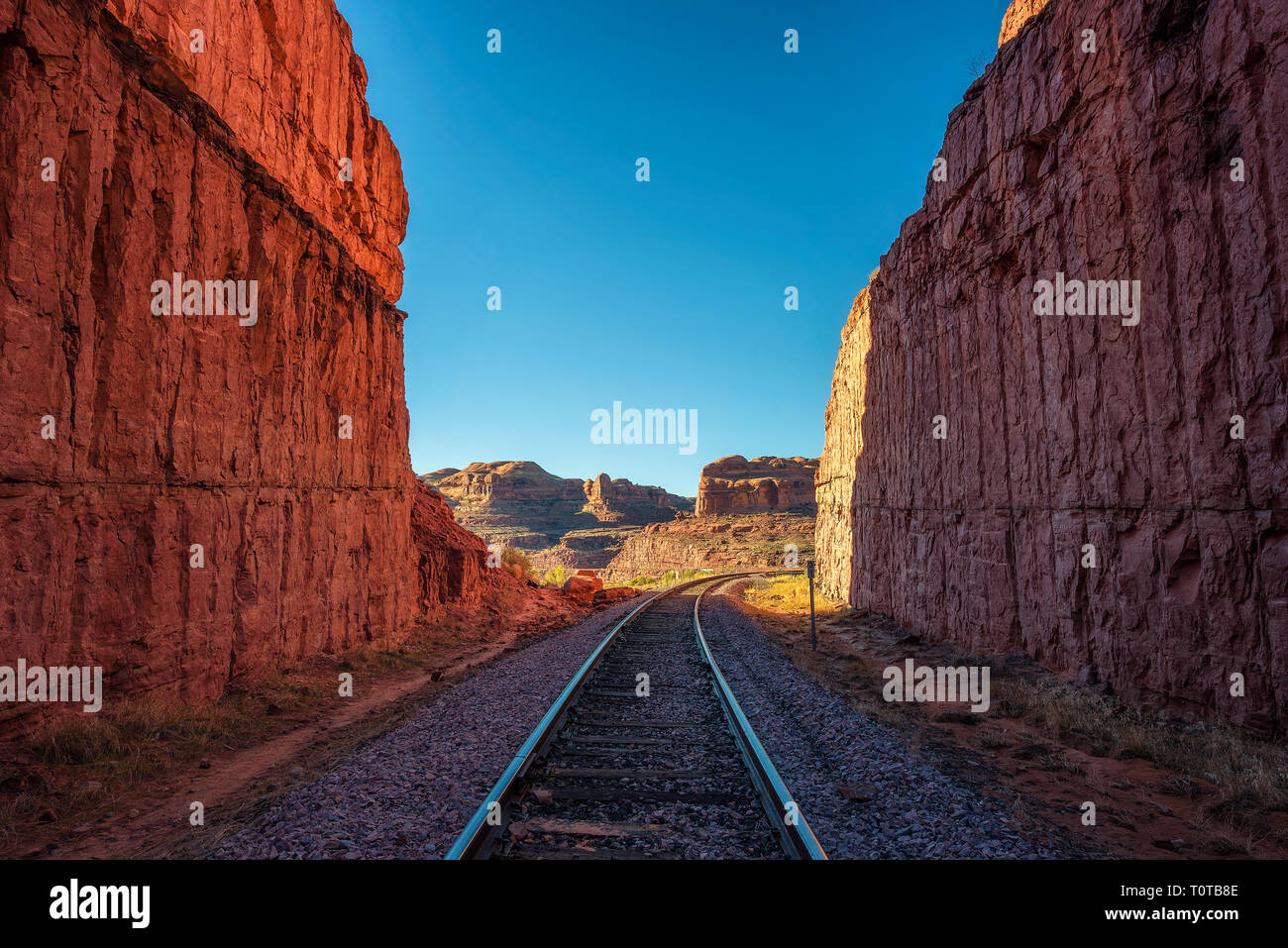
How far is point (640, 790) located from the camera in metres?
5.56

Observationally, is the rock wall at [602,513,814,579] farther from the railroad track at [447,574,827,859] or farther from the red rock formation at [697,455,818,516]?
the railroad track at [447,574,827,859]

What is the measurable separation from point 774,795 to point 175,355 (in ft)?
33.0

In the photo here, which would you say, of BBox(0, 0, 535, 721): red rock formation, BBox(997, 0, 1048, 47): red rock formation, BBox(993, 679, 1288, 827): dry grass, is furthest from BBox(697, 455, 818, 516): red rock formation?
BBox(0, 0, 535, 721): red rock formation

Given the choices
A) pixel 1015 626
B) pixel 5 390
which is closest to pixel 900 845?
pixel 1015 626

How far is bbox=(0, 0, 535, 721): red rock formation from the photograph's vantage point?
270 inches

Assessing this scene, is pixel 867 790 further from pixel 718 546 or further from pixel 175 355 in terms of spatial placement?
pixel 718 546

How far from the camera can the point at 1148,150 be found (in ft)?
28.5

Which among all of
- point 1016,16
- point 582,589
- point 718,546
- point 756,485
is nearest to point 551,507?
point 756,485

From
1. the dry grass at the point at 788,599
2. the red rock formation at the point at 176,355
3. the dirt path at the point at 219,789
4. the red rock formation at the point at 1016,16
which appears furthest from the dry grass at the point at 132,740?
the red rock formation at the point at 1016,16

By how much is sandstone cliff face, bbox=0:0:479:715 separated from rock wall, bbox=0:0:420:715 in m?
0.03

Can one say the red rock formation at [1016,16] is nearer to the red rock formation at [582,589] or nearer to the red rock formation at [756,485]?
the red rock formation at [582,589]

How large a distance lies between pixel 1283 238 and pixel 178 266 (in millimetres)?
14512

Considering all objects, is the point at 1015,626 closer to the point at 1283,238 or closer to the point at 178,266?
the point at 1283,238

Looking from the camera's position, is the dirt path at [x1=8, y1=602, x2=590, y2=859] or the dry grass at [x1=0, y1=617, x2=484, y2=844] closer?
the dirt path at [x1=8, y1=602, x2=590, y2=859]
